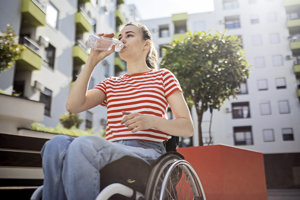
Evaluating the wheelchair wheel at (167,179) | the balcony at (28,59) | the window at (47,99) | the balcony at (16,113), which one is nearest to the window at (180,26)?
the window at (47,99)

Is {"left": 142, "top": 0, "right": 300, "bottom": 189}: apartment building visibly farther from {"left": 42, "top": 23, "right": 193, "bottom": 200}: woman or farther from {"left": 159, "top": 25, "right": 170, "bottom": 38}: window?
{"left": 42, "top": 23, "right": 193, "bottom": 200}: woman

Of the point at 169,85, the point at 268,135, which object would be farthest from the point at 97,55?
the point at 268,135

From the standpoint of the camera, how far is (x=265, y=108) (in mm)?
23922

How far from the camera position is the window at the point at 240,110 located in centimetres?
2408

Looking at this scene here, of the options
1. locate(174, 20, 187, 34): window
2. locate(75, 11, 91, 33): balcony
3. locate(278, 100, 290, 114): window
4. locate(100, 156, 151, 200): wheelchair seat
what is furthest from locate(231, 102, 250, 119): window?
locate(100, 156, 151, 200): wheelchair seat

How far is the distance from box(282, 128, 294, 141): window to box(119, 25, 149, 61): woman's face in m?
23.5

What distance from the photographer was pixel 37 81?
36.9 feet

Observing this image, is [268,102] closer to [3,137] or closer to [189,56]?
[189,56]

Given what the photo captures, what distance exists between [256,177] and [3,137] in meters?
3.67

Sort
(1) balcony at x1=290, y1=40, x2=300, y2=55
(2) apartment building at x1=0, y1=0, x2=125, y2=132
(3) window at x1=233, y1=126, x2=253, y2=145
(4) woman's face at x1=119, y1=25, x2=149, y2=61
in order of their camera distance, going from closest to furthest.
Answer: (4) woman's face at x1=119, y1=25, x2=149, y2=61 → (2) apartment building at x1=0, y1=0, x2=125, y2=132 → (1) balcony at x1=290, y1=40, x2=300, y2=55 → (3) window at x1=233, y1=126, x2=253, y2=145

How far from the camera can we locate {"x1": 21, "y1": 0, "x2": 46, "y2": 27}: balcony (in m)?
9.88

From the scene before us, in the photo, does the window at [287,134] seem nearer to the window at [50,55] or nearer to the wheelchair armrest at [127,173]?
the window at [50,55]

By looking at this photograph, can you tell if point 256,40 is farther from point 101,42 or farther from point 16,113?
point 101,42

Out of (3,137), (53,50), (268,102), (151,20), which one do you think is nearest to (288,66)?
(268,102)
